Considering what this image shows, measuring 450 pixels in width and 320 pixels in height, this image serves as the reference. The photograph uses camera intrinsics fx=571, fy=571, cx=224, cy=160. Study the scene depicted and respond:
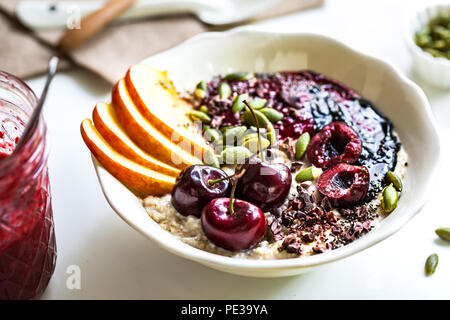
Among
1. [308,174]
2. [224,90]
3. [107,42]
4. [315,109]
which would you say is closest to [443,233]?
[308,174]

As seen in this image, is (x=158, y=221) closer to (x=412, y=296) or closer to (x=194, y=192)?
(x=194, y=192)

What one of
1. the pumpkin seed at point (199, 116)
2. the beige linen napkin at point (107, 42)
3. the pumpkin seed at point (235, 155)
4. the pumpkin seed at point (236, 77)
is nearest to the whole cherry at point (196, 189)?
the pumpkin seed at point (235, 155)

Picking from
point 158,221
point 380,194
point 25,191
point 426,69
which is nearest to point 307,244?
point 380,194

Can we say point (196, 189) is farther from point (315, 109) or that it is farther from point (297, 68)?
point (297, 68)

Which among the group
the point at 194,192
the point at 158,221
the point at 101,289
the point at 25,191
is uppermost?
the point at 25,191

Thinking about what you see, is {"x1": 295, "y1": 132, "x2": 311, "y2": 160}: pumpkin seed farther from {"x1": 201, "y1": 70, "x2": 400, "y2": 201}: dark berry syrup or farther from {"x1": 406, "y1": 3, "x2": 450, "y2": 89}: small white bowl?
{"x1": 406, "y1": 3, "x2": 450, "y2": 89}: small white bowl

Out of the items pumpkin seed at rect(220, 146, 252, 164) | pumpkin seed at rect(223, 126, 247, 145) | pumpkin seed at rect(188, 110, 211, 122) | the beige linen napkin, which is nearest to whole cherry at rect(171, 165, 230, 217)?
pumpkin seed at rect(220, 146, 252, 164)
